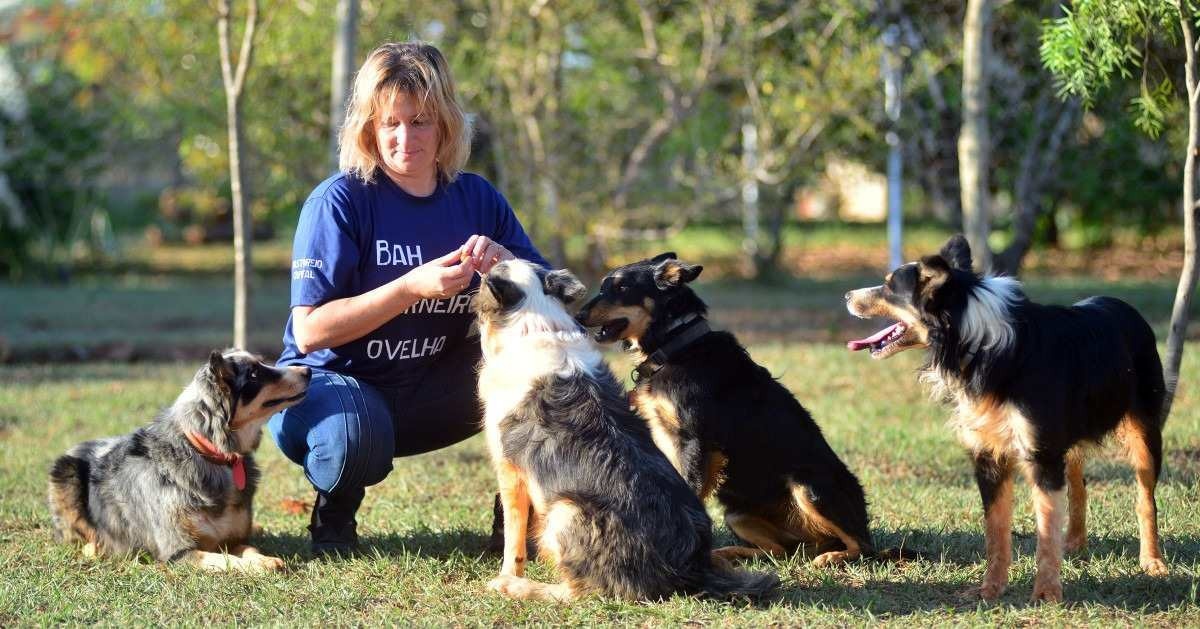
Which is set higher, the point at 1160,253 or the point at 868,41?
the point at 868,41

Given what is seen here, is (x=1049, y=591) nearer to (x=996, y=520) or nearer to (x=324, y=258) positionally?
(x=996, y=520)

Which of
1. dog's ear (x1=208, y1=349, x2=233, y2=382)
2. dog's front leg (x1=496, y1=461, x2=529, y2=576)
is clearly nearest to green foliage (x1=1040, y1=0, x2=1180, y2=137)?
dog's front leg (x1=496, y1=461, x2=529, y2=576)

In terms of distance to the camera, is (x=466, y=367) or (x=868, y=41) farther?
(x=868, y=41)

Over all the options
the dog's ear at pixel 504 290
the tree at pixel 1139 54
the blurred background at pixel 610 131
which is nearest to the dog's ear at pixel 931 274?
the dog's ear at pixel 504 290

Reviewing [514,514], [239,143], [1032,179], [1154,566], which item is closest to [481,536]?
[514,514]

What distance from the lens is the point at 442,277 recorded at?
181 inches

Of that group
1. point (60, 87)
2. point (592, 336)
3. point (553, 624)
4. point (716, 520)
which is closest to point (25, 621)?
point (553, 624)

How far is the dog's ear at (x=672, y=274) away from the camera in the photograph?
199 inches

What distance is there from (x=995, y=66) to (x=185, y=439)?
12.4m

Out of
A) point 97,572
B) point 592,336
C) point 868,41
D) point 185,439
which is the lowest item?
point 97,572

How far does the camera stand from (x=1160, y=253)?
20.0 m

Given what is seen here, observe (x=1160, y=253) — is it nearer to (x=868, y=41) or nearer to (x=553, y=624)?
(x=868, y=41)

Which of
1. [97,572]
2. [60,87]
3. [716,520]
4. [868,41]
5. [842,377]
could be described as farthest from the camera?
[60,87]

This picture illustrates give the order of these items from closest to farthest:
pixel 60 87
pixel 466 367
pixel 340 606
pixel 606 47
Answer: pixel 340 606 < pixel 466 367 < pixel 606 47 < pixel 60 87
